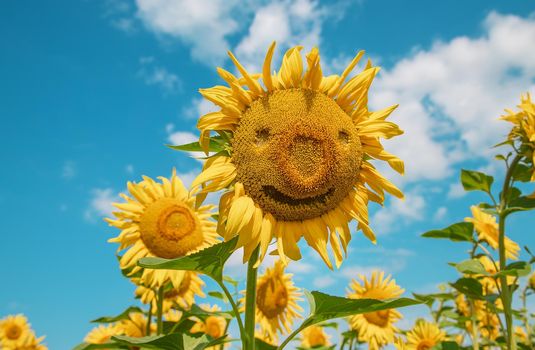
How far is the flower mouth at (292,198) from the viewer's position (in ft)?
9.54

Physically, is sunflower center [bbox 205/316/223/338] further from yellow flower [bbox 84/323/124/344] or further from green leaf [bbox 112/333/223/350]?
green leaf [bbox 112/333/223/350]

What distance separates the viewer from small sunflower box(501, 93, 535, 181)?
4.76m

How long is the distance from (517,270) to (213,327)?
368cm

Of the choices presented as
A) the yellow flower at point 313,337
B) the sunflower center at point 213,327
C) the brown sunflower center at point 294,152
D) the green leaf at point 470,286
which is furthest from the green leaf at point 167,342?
the yellow flower at point 313,337

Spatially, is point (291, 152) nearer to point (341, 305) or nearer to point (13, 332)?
point (341, 305)

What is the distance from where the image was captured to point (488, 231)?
6.41 metres

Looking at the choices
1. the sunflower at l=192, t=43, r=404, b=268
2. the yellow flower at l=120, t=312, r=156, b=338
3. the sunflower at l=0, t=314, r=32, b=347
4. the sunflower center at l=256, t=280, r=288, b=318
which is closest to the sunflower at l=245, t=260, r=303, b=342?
the sunflower center at l=256, t=280, r=288, b=318

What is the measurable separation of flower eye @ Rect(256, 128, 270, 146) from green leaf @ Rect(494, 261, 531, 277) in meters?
2.85

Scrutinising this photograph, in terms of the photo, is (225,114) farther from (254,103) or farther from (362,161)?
(362,161)

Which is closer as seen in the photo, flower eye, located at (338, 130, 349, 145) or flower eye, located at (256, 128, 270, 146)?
flower eye, located at (256, 128, 270, 146)

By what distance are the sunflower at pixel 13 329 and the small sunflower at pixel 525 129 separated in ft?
33.3

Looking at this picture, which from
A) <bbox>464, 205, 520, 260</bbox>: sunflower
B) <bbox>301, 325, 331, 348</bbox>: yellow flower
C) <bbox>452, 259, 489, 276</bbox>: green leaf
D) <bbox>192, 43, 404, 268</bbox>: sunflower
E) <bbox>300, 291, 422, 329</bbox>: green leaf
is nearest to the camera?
<bbox>300, 291, 422, 329</bbox>: green leaf

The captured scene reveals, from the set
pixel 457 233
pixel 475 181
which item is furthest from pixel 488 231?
pixel 475 181

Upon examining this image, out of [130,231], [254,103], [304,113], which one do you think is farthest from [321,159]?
[130,231]
